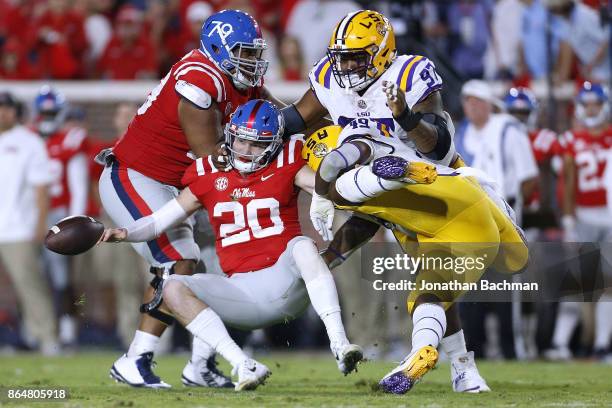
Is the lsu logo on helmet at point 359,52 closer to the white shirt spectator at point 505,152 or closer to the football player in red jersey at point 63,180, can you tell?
the white shirt spectator at point 505,152

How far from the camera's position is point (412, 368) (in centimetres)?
562

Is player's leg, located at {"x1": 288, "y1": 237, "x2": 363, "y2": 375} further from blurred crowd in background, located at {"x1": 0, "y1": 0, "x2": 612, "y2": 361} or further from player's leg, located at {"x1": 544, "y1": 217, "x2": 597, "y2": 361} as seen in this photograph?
player's leg, located at {"x1": 544, "y1": 217, "x2": 597, "y2": 361}

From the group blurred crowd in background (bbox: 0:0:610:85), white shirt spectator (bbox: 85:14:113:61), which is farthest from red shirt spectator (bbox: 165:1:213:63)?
white shirt spectator (bbox: 85:14:113:61)

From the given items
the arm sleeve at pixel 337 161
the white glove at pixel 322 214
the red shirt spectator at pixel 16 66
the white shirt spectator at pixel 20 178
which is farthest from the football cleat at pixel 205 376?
the red shirt spectator at pixel 16 66

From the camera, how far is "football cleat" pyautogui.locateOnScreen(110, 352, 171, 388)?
21.4 feet

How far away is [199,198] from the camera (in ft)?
20.8

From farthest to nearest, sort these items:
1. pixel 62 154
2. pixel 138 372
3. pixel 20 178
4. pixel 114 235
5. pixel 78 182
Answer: pixel 62 154 → pixel 78 182 → pixel 20 178 → pixel 138 372 → pixel 114 235

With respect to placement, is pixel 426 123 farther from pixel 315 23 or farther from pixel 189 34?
pixel 189 34

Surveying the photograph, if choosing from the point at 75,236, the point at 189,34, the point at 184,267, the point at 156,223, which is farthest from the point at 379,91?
the point at 189,34

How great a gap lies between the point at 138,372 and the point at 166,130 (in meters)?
1.23

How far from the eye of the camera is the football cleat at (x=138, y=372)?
21.4ft

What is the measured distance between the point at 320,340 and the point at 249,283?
3615 mm

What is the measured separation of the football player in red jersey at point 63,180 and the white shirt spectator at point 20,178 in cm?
20

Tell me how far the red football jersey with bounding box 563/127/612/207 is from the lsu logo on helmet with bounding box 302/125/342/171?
3581 mm
